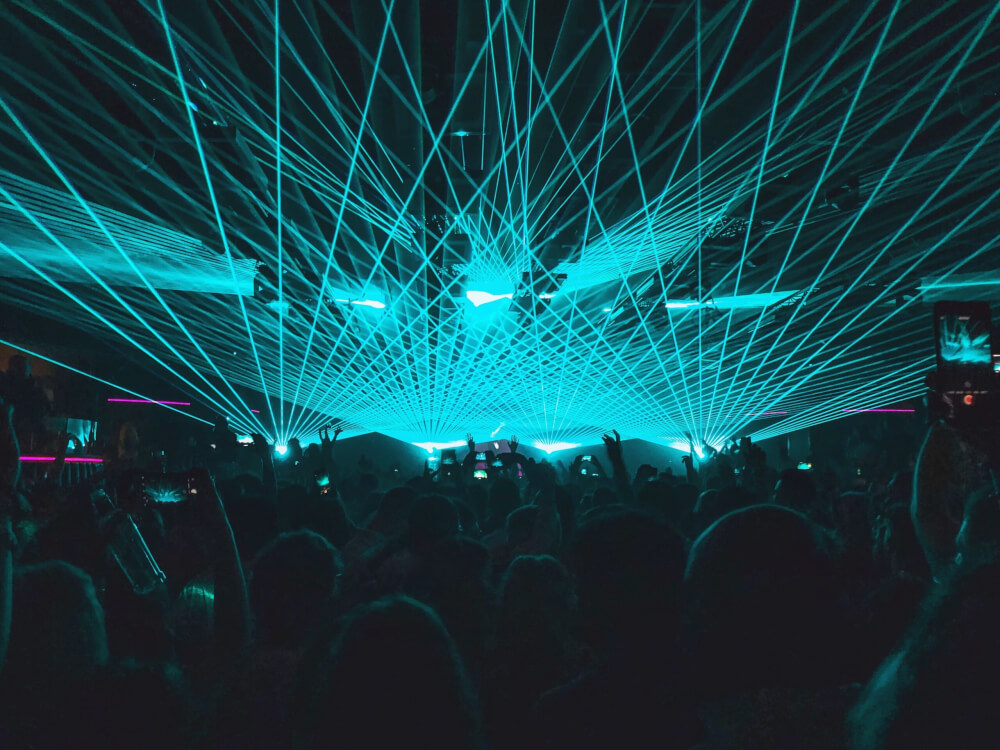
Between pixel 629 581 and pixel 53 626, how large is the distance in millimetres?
1693

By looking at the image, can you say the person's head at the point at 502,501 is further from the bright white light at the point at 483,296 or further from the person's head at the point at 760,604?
the bright white light at the point at 483,296

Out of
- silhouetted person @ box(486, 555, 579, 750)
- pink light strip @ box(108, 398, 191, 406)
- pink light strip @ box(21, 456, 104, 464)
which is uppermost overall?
pink light strip @ box(108, 398, 191, 406)

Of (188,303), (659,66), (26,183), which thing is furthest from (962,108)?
(188,303)

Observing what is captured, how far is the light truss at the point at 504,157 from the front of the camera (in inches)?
265

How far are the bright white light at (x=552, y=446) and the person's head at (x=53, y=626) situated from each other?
25360 millimetres

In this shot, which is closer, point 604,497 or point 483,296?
point 604,497

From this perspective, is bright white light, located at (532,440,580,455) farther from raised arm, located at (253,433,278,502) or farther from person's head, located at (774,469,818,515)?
person's head, located at (774,469,818,515)

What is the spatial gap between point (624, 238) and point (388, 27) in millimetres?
5874

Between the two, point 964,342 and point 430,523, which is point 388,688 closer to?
point 430,523

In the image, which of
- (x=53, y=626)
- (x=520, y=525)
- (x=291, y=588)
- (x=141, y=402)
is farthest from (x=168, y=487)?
(x=141, y=402)

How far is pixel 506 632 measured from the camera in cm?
285

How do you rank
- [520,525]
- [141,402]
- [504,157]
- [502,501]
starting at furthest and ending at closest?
[141,402] → [504,157] → [502,501] → [520,525]

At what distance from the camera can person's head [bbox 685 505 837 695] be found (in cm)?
212

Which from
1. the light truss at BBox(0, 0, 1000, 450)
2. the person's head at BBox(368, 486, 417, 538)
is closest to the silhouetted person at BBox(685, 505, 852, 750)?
the person's head at BBox(368, 486, 417, 538)
